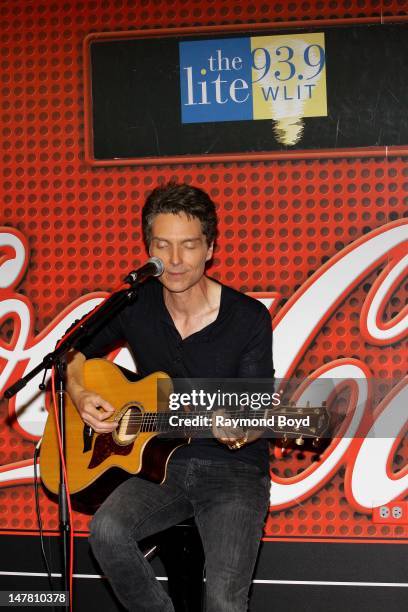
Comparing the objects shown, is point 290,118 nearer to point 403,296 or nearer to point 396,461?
point 403,296

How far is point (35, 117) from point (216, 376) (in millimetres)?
1615

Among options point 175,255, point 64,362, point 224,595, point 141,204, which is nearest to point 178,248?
point 175,255

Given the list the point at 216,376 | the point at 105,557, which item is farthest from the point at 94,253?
the point at 105,557

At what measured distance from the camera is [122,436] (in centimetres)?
302

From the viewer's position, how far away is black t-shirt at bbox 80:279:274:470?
3029mm

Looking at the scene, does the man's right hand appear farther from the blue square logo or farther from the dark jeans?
the blue square logo

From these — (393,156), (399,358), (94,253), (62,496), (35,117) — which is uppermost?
(35,117)

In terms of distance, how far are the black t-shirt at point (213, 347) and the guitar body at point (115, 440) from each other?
0.39 ft

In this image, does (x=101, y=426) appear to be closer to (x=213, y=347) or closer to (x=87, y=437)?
(x=87, y=437)

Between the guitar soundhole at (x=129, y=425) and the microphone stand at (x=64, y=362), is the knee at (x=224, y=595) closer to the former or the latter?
the microphone stand at (x=64, y=362)

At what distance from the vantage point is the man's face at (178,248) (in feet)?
10.0

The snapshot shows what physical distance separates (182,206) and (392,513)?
166 centimetres

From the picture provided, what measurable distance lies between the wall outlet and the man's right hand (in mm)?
1312

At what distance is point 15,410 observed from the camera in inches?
151
